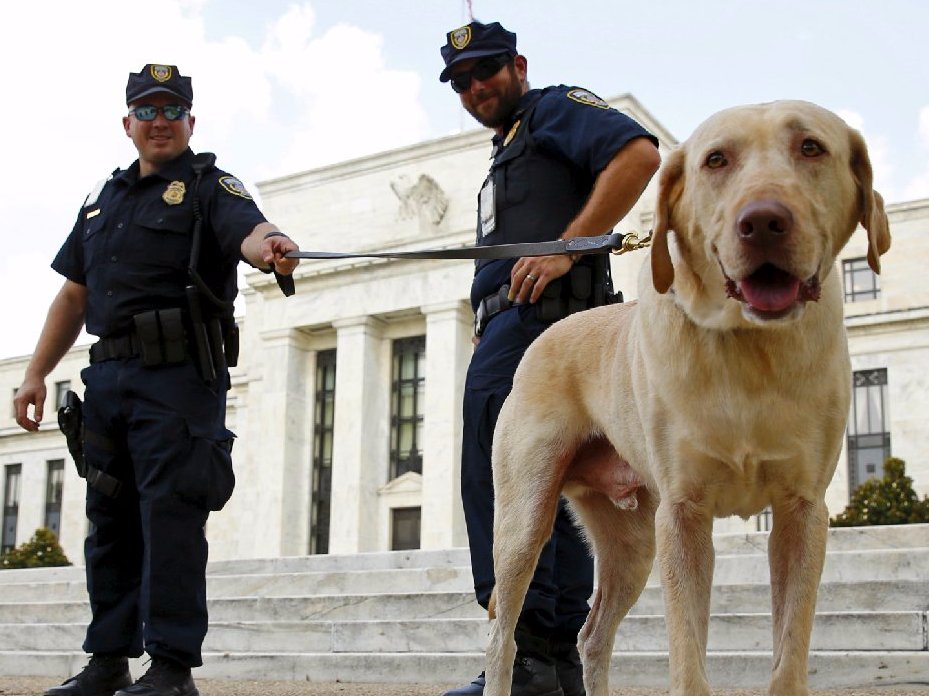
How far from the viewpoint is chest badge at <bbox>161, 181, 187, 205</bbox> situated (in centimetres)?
550

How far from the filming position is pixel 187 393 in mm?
5203

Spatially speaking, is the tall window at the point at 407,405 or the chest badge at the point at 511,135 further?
the tall window at the point at 407,405

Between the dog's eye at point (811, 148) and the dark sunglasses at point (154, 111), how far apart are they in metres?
3.57

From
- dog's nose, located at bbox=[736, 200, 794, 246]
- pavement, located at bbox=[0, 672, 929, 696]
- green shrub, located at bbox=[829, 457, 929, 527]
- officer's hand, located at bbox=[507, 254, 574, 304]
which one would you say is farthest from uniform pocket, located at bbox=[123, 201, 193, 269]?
green shrub, located at bbox=[829, 457, 929, 527]

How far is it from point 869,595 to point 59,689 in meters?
5.02

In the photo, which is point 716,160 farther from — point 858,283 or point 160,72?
point 858,283

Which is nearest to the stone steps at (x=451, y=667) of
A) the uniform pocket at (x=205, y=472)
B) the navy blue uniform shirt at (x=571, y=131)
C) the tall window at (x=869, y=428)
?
the navy blue uniform shirt at (x=571, y=131)

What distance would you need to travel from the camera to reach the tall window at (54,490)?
52.4 metres

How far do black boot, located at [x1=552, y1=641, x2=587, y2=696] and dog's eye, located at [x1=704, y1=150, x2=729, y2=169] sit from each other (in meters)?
2.69

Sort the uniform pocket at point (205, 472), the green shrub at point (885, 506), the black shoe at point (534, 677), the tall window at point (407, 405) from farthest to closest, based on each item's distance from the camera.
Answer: the tall window at point (407, 405)
the green shrub at point (885, 506)
the uniform pocket at point (205, 472)
the black shoe at point (534, 677)

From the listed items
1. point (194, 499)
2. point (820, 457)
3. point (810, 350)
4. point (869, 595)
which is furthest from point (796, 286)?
point (869, 595)

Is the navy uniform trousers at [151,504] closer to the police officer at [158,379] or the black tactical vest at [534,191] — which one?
the police officer at [158,379]

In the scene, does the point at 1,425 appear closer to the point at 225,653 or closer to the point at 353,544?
the point at 353,544

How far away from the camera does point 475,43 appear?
5.12 meters
